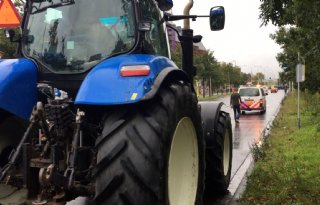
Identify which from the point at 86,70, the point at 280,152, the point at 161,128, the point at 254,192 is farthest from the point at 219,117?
the point at 280,152

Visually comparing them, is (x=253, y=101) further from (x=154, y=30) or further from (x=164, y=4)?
(x=154, y=30)

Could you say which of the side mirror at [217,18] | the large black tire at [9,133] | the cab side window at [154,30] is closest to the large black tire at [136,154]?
the cab side window at [154,30]

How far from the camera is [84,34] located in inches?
158

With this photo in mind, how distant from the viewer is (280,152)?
9.85 m

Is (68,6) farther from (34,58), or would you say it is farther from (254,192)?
(254,192)

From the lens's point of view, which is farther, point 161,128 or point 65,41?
point 65,41

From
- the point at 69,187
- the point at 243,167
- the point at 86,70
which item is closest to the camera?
the point at 69,187

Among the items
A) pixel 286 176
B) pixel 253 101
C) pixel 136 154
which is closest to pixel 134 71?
pixel 136 154

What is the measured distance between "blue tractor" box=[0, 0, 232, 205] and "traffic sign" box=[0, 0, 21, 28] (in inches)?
29.5

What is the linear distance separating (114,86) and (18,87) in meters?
1.09

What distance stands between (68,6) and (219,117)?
301 cm

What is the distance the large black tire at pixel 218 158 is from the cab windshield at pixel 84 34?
100 inches

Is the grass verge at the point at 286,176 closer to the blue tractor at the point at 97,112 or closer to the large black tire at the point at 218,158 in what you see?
the large black tire at the point at 218,158

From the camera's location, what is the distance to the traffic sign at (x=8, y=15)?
528 cm
